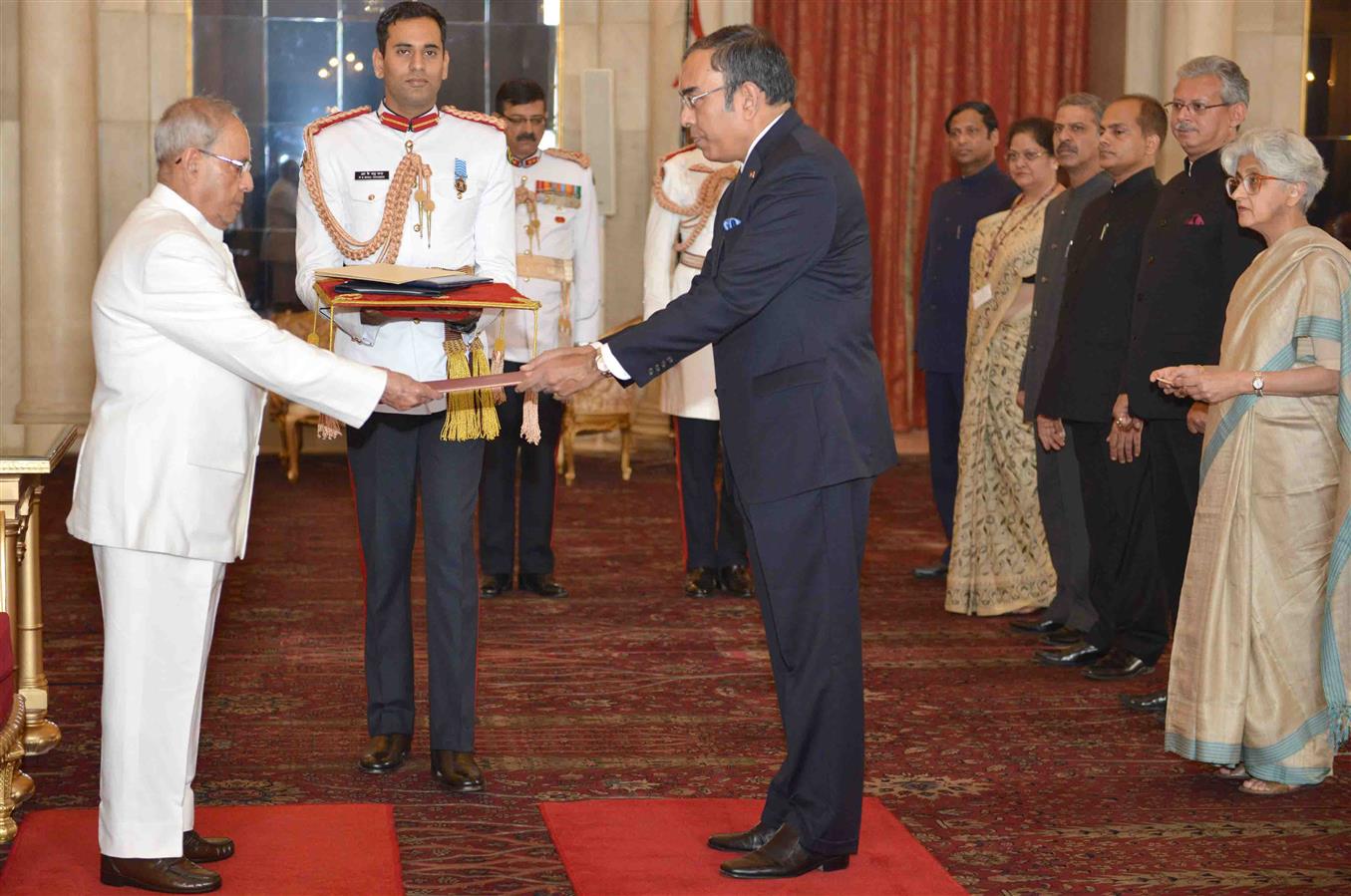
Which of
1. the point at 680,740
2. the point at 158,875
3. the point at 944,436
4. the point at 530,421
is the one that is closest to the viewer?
the point at 158,875

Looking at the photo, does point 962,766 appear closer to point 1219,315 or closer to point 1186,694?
point 1186,694

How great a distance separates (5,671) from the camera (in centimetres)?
327

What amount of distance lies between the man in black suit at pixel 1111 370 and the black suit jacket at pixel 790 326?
1.83 metres

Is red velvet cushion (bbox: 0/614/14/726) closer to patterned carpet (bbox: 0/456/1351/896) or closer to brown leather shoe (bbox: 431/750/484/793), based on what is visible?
patterned carpet (bbox: 0/456/1351/896)

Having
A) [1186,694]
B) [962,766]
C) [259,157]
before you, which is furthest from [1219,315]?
[259,157]

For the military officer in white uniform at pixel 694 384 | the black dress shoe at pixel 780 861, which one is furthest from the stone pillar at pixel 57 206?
the black dress shoe at pixel 780 861

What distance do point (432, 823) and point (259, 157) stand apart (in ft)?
24.8

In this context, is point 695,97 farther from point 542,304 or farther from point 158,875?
point 542,304

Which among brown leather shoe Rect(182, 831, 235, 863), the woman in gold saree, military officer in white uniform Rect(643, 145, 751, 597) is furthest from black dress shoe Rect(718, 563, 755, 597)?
brown leather shoe Rect(182, 831, 235, 863)

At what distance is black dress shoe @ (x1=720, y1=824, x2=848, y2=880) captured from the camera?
3.27 metres

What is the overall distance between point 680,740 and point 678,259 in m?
2.48

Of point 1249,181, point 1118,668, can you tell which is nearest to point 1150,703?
point 1118,668

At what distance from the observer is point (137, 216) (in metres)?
3.09

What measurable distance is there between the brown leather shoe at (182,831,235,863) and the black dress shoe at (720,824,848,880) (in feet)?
3.38
